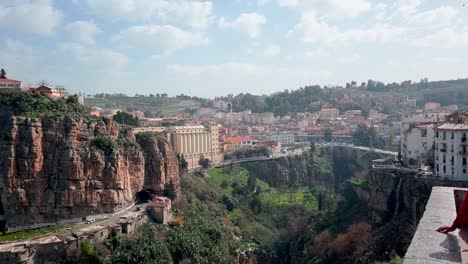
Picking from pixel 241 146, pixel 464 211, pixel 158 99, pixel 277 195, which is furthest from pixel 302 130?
pixel 464 211

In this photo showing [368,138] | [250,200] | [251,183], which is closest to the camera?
[250,200]

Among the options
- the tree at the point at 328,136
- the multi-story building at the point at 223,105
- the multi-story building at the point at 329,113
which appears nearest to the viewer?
the tree at the point at 328,136

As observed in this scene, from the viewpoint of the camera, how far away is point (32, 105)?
3192 centimetres

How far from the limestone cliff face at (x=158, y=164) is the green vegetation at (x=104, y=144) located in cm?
648

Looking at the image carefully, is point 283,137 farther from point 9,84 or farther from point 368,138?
point 9,84

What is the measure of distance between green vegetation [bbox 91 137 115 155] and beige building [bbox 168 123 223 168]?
23461 mm

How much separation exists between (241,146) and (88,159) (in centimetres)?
4384

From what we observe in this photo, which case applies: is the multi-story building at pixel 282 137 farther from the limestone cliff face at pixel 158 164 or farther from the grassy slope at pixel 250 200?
the limestone cliff face at pixel 158 164

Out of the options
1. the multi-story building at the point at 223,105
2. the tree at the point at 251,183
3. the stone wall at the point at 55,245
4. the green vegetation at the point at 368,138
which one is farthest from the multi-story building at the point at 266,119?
the stone wall at the point at 55,245

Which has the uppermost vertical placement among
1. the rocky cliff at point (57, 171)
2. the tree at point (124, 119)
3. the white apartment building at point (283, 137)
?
the tree at point (124, 119)

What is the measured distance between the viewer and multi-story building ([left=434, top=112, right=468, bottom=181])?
28531 mm

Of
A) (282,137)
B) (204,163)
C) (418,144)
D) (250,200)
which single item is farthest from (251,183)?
(282,137)

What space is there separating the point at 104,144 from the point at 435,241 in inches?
1141

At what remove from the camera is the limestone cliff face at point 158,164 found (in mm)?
38250
